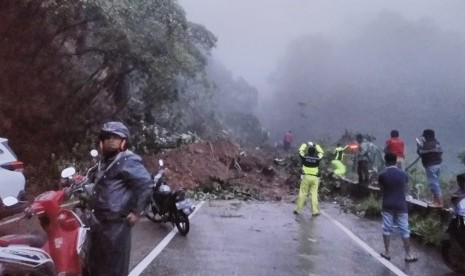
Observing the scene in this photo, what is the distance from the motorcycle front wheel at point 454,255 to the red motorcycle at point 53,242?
16.7ft

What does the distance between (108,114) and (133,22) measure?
654cm

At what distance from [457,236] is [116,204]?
16.4 feet

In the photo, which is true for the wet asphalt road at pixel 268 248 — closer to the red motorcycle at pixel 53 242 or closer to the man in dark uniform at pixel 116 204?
the red motorcycle at pixel 53 242

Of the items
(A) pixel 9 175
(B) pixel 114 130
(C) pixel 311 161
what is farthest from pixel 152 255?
(C) pixel 311 161

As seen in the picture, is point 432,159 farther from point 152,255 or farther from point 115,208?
point 115,208

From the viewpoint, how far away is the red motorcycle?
4.45 metres

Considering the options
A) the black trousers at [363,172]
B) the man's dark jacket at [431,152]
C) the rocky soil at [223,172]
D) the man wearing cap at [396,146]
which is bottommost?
the rocky soil at [223,172]

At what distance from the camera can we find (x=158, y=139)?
76.2 feet

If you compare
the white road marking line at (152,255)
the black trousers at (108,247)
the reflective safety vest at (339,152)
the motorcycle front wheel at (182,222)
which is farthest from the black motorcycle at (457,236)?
the reflective safety vest at (339,152)

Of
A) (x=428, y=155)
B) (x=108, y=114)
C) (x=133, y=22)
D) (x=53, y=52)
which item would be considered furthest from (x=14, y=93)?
(x=428, y=155)

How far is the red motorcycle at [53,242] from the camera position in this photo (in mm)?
4445

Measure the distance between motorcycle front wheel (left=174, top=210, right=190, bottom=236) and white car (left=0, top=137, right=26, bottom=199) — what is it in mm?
2781

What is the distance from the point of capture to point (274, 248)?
904 cm

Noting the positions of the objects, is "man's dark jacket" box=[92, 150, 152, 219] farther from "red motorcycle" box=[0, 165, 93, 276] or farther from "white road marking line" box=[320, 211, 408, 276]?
"white road marking line" box=[320, 211, 408, 276]
